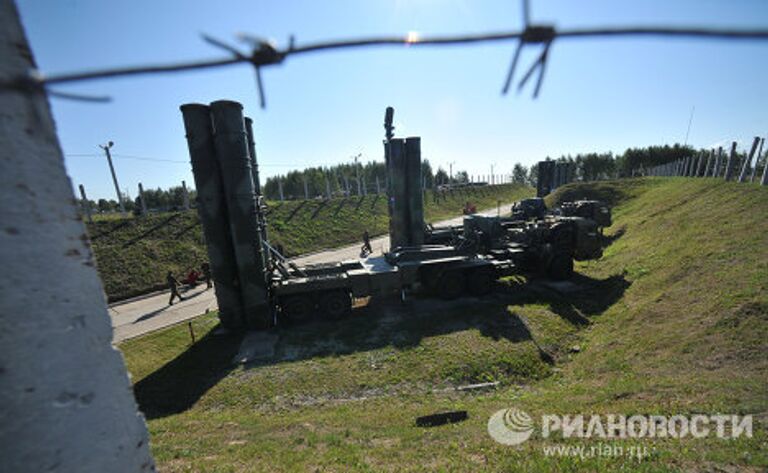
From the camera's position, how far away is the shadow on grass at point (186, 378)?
7.98 m

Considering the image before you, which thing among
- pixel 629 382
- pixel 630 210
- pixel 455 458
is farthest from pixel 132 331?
pixel 630 210

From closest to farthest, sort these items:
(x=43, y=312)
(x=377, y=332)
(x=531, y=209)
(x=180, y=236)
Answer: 1. (x=43, y=312)
2. (x=377, y=332)
3. (x=531, y=209)
4. (x=180, y=236)

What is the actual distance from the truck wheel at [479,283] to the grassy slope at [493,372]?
2.06ft

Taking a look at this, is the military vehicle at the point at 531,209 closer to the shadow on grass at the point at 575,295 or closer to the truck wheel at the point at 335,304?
the shadow on grass at the point at 575,295

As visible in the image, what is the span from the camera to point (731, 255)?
10.2 metres

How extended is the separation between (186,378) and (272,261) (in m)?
4.44

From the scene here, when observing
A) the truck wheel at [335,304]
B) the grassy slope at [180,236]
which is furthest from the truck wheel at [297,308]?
the grassy slope at [180,236]

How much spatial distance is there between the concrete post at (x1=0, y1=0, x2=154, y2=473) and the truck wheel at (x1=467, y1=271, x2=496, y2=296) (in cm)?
1206

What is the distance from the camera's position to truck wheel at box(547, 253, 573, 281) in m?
14.2

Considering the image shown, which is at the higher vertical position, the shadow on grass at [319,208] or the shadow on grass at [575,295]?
the shadow on grass at [319,208]

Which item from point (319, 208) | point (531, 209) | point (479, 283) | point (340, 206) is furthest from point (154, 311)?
point (340, 206)

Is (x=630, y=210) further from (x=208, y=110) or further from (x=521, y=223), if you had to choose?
(x=208, y=110)

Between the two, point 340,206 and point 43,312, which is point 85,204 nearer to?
point 340,206

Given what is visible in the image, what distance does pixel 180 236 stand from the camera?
79.0ft
